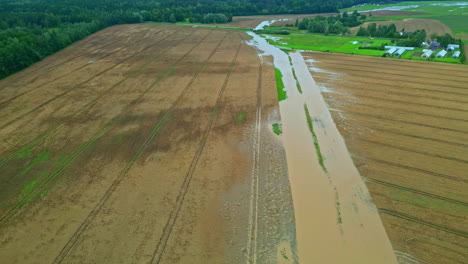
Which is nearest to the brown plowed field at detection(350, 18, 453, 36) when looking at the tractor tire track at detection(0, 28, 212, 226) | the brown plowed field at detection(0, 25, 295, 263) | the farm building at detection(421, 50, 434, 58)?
the farm building at detection(421, 50, 434, 58)

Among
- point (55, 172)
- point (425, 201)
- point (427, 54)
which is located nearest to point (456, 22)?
point (427, 54)

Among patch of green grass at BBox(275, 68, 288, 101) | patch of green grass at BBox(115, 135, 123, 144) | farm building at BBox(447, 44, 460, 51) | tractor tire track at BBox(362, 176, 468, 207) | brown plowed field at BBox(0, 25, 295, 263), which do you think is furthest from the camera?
farm building at BBox(447, 44, 460, 51)

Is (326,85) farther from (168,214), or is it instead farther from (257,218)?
(168,214)

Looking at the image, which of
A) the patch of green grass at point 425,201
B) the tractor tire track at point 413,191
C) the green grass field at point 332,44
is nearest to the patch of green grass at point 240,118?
the tractor tire track at point 413,191

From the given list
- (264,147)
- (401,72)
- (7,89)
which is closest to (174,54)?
(7,89)

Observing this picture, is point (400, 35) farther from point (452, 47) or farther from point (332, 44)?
point (332, 44)

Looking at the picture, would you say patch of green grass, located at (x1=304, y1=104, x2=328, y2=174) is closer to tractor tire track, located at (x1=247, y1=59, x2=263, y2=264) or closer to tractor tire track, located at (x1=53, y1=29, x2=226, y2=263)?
tractor tire track, located at (x1=247, y1=59, x2=263, y2=264)

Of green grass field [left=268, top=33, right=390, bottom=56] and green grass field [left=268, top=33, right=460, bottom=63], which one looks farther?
green grass field [left=268, top=33, right=390, bottom=56]
